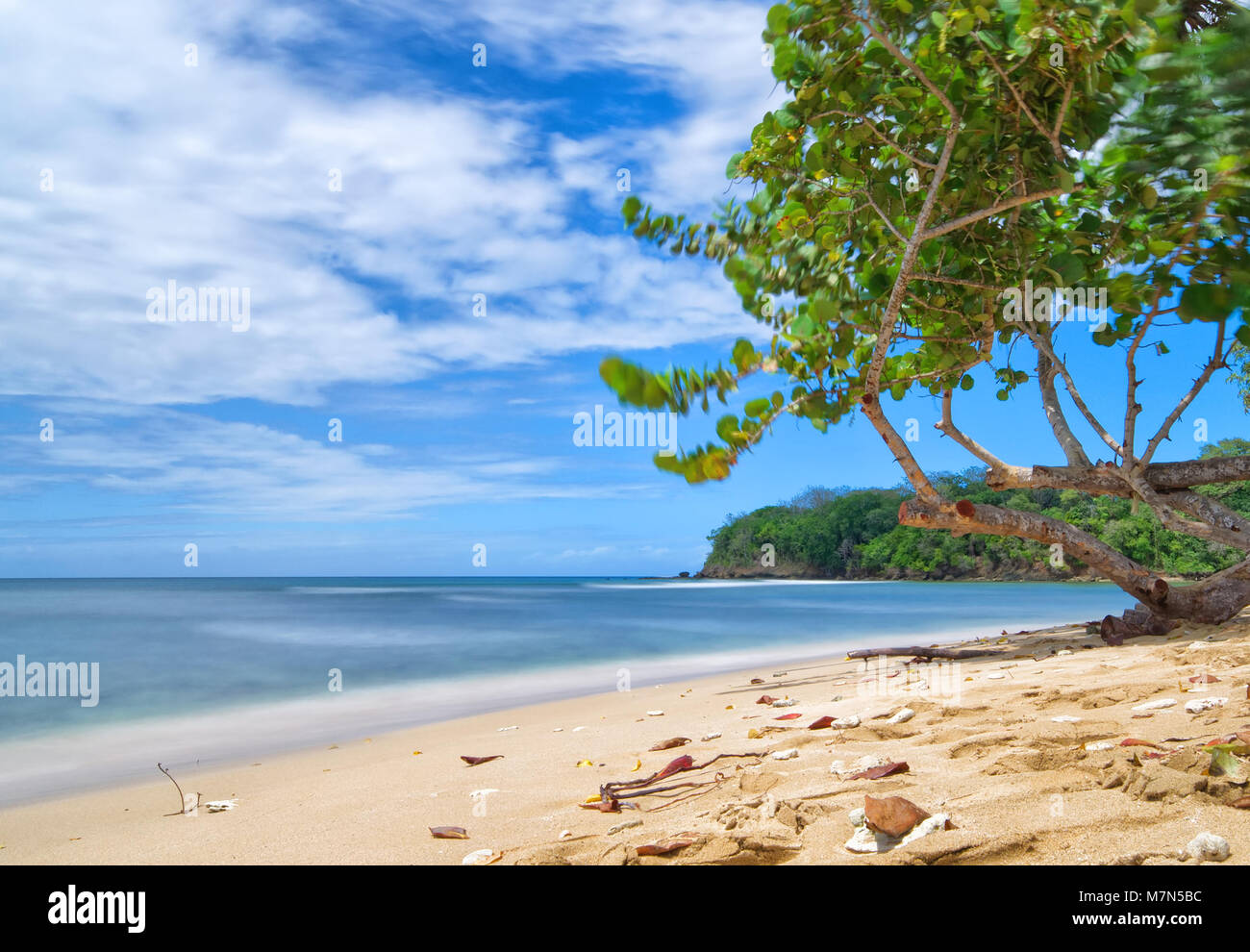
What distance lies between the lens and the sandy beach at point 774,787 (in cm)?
224

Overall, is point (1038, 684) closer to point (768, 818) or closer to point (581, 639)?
point (768, 818)

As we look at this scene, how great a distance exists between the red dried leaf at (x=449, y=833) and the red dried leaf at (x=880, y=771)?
5.21 feet

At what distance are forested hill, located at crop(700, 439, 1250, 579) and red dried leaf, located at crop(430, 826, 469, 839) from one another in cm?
3214

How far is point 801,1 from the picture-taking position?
3.29 meters

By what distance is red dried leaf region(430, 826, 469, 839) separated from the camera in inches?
111

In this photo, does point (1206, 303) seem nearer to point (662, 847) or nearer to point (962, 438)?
point (662, 847)

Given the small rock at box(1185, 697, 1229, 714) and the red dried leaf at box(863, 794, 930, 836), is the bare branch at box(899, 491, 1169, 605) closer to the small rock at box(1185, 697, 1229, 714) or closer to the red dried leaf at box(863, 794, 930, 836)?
the small rock at box(1185, 697, 1229, 714)

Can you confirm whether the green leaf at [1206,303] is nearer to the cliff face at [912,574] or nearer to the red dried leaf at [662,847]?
the red dried leaf at [662,847]

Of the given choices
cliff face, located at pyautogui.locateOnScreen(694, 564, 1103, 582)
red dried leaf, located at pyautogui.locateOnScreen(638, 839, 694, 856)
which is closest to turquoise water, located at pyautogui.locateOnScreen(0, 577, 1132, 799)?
red dried leaf, located at pyautogui.locateOnScreen(638, 839, 694, 856)

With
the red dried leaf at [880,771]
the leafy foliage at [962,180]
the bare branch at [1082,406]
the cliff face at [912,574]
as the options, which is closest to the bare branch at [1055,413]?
the bare branch at [1082,406]

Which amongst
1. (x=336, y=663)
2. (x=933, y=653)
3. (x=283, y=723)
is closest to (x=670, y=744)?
(x=283, y=723)

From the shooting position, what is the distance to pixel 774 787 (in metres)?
3.00

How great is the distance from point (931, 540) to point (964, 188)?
65595 millimetres

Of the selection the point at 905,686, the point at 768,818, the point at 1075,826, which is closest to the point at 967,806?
the point at 1075,826
